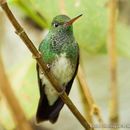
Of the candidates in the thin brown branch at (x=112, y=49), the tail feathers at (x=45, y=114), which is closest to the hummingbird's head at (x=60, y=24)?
the thin brown branch at (x=112, y=49)

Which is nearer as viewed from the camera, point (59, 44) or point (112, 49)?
point (112, 49)

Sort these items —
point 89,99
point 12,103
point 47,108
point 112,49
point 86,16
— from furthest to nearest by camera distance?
1. point 47,108
2. point 86,16
3. point 112,49
4. point 89,99
5. point 12,103

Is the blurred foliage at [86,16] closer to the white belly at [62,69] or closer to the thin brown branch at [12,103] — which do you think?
the white belly at [62,69]

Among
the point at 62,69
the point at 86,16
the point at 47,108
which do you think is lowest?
the point at 47,108

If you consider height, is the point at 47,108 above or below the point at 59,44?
below

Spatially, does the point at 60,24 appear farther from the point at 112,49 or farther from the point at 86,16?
the point at 112,49

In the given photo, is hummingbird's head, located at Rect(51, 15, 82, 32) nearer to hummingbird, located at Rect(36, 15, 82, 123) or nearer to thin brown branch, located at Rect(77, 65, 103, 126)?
hummingbird, located at Rect(36, 15, 82, 123)

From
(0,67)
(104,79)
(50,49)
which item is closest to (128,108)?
(104,79)

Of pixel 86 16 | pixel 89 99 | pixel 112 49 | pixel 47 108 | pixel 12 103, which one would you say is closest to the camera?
pixel 12 103

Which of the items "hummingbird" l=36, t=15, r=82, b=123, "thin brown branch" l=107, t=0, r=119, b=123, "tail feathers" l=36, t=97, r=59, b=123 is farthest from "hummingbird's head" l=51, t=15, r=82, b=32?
"tail feathers" l=36, t=97, r=59, b=123

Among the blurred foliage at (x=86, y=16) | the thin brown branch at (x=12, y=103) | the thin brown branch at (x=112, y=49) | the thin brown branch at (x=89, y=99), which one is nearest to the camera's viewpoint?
the thin brown branch at (x=12, y=103)

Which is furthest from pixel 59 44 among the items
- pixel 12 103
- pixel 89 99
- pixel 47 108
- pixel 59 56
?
pixel 12 103
